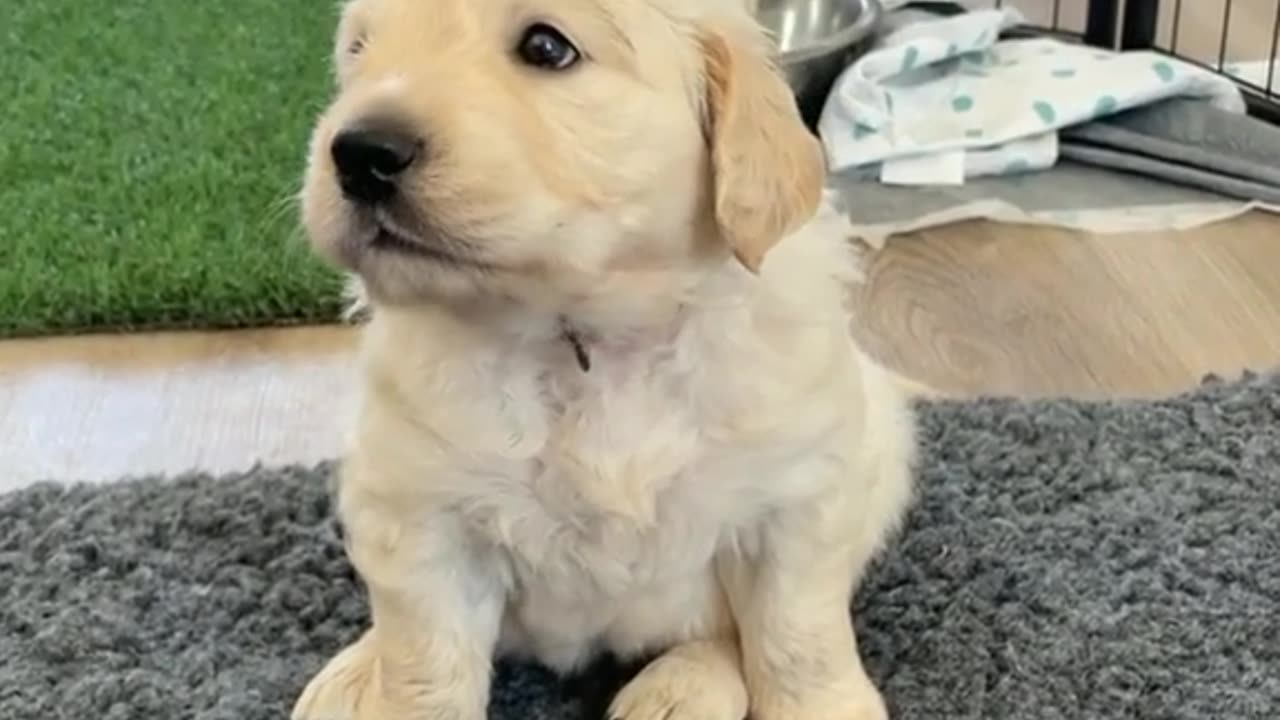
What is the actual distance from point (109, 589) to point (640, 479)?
592 mm

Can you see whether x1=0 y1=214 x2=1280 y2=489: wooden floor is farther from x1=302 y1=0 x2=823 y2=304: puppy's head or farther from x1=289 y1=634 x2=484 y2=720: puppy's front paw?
x1=302 y1=0 x2=823 y2=304: puppy's head

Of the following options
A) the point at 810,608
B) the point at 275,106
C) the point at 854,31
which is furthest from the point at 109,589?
the point at 854,31

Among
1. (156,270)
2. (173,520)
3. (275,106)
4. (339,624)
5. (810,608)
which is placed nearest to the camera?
(810,608)

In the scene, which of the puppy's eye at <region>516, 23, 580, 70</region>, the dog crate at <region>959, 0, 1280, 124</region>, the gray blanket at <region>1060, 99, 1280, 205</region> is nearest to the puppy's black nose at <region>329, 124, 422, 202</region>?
the puppy's eye at <region>516, 23, 580, 70</region>

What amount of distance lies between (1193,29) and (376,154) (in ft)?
8.17

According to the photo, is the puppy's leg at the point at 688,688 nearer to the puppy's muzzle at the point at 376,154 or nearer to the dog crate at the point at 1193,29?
the puppy's muzzle at the point at 376,154

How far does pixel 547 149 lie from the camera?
4.61 ft

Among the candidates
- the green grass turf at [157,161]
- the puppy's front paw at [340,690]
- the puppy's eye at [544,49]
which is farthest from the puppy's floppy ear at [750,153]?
the green grass turf at [157,161]

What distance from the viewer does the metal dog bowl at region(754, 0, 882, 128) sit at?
3.04 metres

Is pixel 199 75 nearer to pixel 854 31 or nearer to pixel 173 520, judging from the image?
pixel 854 31

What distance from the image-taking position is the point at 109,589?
76.2 inches

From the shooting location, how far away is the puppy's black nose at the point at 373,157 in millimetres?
1343

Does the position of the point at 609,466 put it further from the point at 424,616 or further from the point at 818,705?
the point at 818,705

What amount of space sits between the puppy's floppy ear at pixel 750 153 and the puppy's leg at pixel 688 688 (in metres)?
0.37
